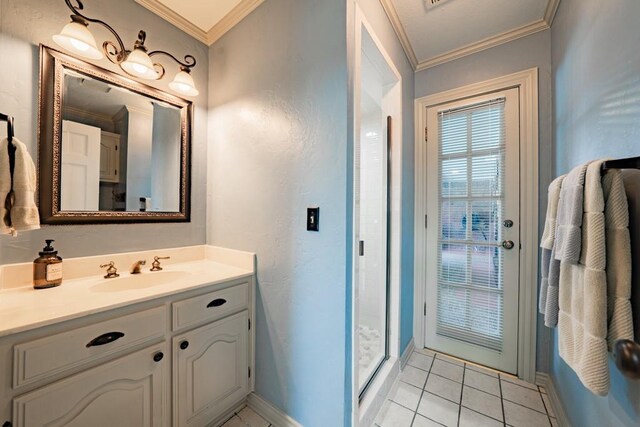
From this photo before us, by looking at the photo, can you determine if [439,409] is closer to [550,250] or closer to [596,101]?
[550,250]

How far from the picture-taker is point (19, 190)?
87 cm

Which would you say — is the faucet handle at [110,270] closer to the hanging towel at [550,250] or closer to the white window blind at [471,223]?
the hanging towel at [550,250]

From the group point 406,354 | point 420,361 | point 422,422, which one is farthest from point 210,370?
point 420,361

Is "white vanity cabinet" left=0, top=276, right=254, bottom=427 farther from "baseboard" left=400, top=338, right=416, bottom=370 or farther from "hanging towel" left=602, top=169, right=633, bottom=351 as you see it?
"hanging towel" left=602, top=169, right=633, bottom=351

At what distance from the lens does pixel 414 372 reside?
176cm

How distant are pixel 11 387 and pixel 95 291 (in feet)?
1.50

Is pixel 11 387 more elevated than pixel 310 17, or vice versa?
pixel 310 17

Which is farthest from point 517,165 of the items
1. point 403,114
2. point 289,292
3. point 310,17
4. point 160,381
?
point 160,381

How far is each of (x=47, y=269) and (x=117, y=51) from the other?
1.22 meters

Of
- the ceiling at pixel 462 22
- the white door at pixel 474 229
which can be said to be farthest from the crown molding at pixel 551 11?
the white door at pixel 474 229

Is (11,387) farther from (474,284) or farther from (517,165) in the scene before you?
(517,165)

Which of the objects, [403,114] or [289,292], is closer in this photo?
[289,292]

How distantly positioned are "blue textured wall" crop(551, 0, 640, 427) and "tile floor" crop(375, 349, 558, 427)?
0.20 metres

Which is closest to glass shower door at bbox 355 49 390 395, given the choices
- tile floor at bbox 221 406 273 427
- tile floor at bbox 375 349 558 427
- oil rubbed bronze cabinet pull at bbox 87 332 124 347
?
tile floor at bbox 375 349 558 427
